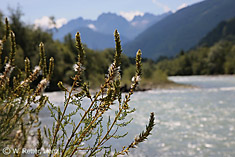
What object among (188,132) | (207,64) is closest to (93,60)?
(188,132)

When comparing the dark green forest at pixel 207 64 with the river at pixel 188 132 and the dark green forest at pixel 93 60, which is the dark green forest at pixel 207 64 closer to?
the dark green forest at pixel 93 60

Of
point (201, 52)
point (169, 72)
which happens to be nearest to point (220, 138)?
point (169, 72)

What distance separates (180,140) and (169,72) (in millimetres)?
83512

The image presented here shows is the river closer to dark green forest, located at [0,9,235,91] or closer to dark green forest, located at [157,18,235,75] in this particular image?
dark green forest, located at [0,9,235,91]

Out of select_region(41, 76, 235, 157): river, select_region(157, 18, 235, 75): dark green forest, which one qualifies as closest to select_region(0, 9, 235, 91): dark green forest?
select_region(157, 18, 235, 75): dark green forest

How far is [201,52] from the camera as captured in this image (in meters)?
99.1

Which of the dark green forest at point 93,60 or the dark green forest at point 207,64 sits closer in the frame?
the dark green forest at point 93,60

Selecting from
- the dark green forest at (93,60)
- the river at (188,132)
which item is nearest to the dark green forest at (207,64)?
the dark green forest at (93,60)

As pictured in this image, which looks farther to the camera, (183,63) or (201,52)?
(201,52)

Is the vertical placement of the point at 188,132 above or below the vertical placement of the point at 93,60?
below

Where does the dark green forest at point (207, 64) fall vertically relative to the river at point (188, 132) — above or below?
above

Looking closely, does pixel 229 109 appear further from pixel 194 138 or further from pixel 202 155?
pixel 202 155

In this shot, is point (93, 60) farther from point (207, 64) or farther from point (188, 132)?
point (207, 64)

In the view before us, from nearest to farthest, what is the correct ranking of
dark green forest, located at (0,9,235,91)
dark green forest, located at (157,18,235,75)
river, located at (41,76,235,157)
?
river, located at (41,76,235,157), dark green forest, located at (0,9,235,91), dark green forest, located at (157,18,235,75)
